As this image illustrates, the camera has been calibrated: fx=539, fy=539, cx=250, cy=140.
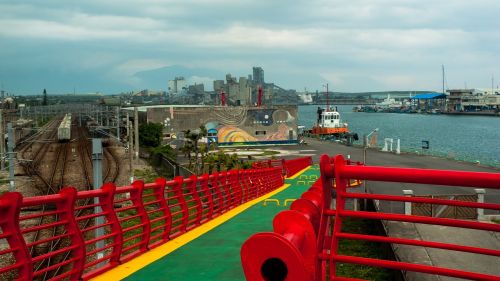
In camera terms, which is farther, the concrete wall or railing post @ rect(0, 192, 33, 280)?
the concrete wall

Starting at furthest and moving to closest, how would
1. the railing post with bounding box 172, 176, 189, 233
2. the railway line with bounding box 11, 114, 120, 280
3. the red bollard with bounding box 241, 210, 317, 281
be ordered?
the railway line with bounding box 11, 114, 120, 280 → the railing post with bounding box 172, 176, 189, 233 → the red bollard with bounding box 241, 210, 317, 281

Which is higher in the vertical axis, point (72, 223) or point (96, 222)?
point (72, 223)

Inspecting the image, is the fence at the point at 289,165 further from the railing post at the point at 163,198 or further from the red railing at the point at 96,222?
the railing post at the point at 163,198

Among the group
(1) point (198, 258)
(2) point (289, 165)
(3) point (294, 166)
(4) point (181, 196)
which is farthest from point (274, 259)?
(3) point (294, 166)

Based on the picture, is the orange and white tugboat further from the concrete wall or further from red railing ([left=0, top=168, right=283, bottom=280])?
red railing ([left=0, top=168, right=283, bottom=280])

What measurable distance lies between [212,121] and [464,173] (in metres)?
72.8

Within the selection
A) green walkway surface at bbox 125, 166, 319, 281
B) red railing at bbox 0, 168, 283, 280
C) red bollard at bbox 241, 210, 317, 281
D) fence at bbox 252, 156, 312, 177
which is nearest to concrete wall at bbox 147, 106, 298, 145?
fence at bbox 252, 156, 312, 177

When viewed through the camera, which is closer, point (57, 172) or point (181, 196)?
point (181, 196)

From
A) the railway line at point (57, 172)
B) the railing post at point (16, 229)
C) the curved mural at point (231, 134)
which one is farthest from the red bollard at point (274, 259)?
the curved mural at point (231, 134)

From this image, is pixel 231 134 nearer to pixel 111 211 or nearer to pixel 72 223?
pixel 111 211

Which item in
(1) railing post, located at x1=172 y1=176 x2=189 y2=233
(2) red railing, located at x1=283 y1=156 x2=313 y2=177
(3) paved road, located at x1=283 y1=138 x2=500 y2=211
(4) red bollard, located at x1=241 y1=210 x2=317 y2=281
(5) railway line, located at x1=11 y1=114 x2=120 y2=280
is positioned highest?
(4) red bollard, located at x1=241 y1=210 x2=317 y2=281

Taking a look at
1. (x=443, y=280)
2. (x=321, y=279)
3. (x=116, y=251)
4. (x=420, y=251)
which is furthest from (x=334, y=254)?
(x=420, y=251)

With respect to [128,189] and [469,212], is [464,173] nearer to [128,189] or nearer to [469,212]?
[128,189]

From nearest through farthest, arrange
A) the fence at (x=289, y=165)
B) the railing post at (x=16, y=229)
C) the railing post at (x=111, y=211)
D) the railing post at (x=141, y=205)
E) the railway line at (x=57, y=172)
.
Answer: the railing post at (x=16, y=229)
the railing post at (x=111, y=211)
the railing post at (x=141, y=205)
the railway line at (x=57, y=172)
the fence at (x=289, y=165)
